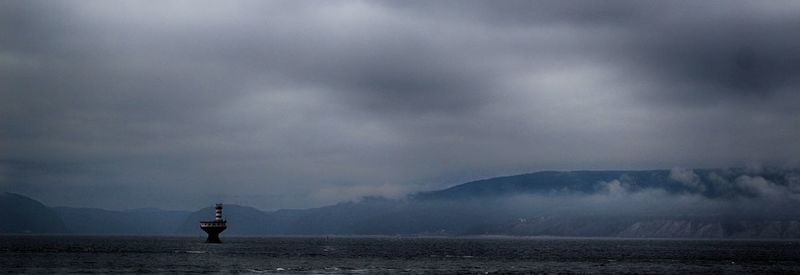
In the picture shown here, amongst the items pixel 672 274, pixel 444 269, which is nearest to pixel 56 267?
pixel 444 269

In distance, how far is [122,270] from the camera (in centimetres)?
11169

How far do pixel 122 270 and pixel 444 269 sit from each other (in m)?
42.4

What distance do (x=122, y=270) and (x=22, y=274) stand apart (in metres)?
12.7

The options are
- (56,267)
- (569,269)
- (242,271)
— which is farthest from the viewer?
(569,269)

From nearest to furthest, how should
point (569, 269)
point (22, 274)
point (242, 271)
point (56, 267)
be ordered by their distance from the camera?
point (22, 274)
point (242, 271)
point (56, 267)
point (569, 269)

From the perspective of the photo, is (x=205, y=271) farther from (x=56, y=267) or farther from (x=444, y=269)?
(x=444, y=269)

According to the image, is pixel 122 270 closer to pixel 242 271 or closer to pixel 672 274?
pixel 242 271

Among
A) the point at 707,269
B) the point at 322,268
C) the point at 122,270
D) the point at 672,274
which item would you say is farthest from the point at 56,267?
the point at 707,269

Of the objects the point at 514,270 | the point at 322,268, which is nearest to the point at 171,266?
the point at 322,268

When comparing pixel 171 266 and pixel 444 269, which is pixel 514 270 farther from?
Result: pixel 171 266

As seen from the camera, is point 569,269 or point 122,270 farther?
point 569,269

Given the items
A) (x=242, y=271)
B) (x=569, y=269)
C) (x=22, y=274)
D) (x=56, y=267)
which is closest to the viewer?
(x=22, y=274)

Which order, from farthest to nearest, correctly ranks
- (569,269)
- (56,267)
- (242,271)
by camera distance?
1. (569,269)
2. (56,267)
3. (242,271)

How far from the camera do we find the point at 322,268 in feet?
395
